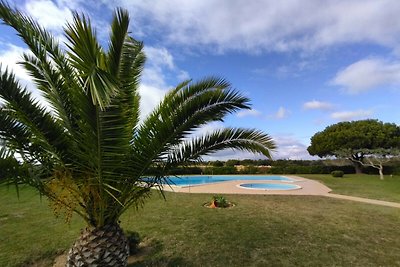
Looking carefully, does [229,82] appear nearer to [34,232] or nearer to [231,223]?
[231,223]

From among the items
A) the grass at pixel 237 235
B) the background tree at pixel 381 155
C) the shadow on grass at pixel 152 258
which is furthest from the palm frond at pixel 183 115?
the background tree at pixel 381 155

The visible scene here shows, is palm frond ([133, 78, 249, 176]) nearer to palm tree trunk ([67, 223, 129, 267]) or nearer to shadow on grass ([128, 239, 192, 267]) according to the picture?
palm tree trunk ([67, 223, 129, 267])

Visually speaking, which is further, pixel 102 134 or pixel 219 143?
pixel 219 143

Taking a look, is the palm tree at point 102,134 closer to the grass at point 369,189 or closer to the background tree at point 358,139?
the grass at point 369,189

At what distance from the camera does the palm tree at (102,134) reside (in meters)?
3.57

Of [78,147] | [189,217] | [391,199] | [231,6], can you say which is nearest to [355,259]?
[189,217]

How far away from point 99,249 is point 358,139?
1243 inches

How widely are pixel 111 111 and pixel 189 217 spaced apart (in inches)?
268

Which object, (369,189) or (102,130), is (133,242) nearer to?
(102,130)

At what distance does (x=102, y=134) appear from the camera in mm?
3471

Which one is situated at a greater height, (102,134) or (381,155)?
(381,155)

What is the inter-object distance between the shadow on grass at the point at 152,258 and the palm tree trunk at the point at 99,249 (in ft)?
3.76

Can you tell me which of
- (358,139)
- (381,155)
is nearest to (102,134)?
(381,155)

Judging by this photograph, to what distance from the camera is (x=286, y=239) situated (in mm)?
6941
